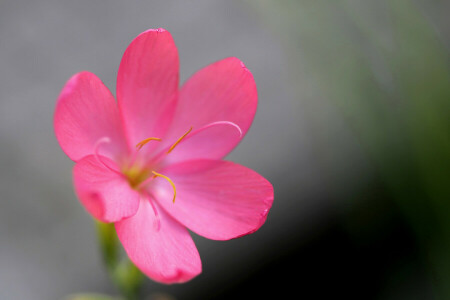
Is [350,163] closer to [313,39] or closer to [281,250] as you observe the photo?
[281,250]

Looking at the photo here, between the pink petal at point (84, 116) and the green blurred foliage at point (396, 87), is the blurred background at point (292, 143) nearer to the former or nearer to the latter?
the green blurred foliage at point (396, 87)

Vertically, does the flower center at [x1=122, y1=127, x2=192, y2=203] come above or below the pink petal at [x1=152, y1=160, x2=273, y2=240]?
above

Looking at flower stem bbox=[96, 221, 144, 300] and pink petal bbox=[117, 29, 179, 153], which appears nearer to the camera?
pink petal bbox=[117, 29, 179, 153]

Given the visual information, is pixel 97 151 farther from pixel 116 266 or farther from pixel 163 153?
pixel 116 266

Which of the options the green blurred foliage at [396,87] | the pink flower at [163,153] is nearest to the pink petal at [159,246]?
the pink flower at [163,153]

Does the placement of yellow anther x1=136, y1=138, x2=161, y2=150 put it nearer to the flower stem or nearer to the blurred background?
the flower stem

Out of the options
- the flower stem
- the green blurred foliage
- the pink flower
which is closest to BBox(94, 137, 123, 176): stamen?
the pink flower

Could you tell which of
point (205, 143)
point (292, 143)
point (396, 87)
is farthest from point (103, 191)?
→ point (292, 143)
